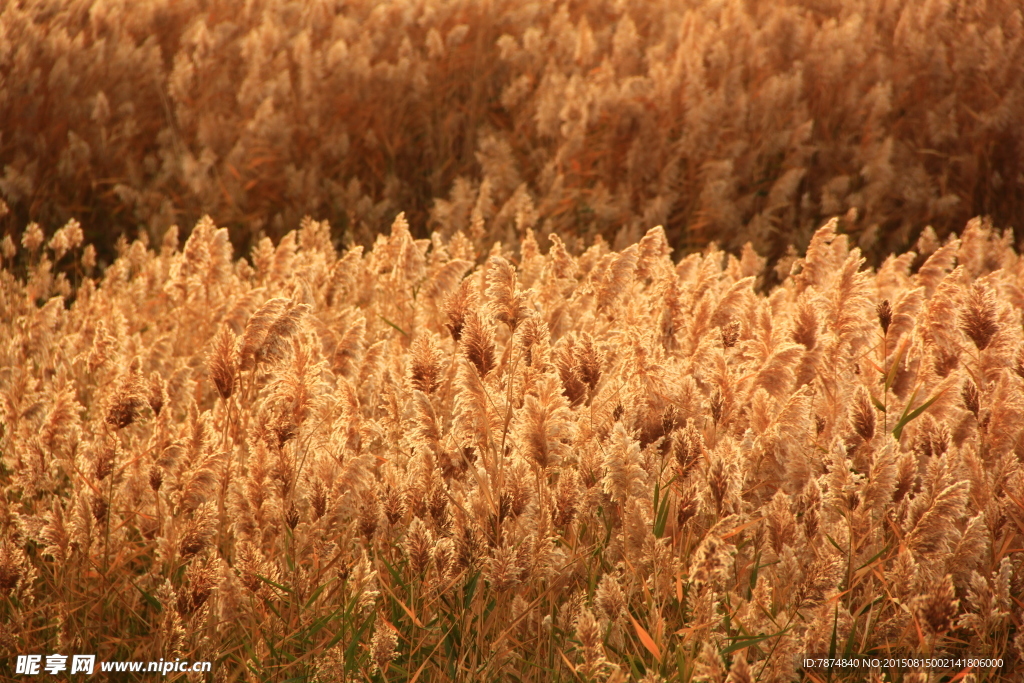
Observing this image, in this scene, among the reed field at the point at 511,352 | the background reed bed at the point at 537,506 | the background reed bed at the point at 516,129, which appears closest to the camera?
the background reed bed at the point at 537,506

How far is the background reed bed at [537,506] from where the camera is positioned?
2096mm

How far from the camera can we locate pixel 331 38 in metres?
7.41

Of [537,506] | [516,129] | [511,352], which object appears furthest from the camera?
[516,129]

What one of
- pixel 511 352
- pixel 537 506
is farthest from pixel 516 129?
pixel 537 506

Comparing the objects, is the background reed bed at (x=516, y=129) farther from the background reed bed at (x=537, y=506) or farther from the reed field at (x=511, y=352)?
the background reed bed at (x=537, y=506)

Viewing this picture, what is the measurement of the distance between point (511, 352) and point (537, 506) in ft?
1.91

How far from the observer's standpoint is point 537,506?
7.66ft

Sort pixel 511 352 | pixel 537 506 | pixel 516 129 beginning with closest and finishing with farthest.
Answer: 1. pixel 537 506
2. pixel 511 352
3. pixel 516 129

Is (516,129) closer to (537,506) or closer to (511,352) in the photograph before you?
(511,352)

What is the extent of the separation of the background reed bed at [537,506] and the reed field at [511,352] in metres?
0.01

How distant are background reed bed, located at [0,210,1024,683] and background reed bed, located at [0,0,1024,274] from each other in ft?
8.30

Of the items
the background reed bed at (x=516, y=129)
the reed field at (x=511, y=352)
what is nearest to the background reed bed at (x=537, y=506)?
the reed field at (x=511, y=352)

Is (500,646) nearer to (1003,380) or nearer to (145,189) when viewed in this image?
(1003,380)

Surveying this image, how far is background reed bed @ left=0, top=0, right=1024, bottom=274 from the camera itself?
6008 millimetres
